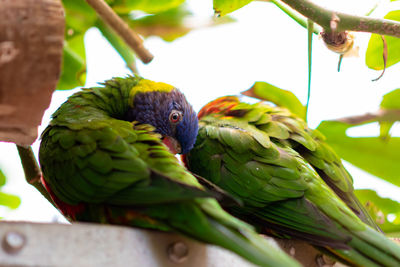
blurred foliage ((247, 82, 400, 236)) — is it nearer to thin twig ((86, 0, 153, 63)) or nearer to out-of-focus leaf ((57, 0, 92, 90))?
thin twig ((86, 0, 153, 63))

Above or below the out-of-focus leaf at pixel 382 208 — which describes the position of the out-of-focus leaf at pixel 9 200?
below

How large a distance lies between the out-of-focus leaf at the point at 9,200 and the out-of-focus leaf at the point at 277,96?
3.47 feet

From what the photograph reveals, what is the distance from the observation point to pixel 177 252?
872 millimetres

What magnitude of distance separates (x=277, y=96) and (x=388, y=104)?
439mm

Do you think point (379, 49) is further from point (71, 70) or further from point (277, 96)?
point (71, 70)

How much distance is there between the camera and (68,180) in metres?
1.00

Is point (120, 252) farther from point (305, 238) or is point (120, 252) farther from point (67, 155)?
point (305, 238)

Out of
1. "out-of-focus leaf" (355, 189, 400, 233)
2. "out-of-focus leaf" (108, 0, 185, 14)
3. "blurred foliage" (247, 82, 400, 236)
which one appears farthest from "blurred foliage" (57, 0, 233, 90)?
"out-of-focus leaf" (355, 189, 400, 233)

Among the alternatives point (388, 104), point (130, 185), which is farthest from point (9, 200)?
point (388, 104)

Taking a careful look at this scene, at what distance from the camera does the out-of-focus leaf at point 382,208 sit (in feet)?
5.80

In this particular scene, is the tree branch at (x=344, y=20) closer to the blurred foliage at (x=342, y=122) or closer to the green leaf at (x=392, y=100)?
the blurred foliage at (x=342, y=122)

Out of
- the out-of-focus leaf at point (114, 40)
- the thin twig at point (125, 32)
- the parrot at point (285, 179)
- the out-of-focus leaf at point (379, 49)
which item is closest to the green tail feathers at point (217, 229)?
the parrot at point (285, 179)

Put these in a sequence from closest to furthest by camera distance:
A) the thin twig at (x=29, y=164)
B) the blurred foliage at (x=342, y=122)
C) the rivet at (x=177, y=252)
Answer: the rivet at (x=177, y=252)
the thin twig at (x=29, y=164)
the blurred foliage at (x=342, y=122)

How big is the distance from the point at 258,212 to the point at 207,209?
47cm
